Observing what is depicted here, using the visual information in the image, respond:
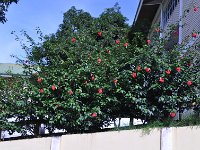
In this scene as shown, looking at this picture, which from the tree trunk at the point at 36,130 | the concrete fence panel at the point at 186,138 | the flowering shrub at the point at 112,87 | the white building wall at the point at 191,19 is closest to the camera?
the concrete fence panel at the point at 186,138

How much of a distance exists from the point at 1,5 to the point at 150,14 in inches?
370

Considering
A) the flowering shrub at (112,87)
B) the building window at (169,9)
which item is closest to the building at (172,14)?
the building window at (169,9)

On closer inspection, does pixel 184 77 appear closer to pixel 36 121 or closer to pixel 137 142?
pixel 137 142

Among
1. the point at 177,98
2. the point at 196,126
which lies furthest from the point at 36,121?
the point at 196,126

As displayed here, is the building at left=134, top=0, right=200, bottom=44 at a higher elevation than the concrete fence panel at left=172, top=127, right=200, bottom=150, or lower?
higher

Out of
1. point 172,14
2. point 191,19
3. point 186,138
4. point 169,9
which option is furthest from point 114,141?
point 169,9

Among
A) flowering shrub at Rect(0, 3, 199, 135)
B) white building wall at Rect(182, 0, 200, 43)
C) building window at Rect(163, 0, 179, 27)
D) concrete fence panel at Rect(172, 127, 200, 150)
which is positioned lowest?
concrete fence panel at Rect(172, 127, 200, 150)

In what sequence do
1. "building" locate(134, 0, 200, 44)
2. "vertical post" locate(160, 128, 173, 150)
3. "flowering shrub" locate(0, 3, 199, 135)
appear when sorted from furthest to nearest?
1. "building" locate(134, 0, 200, 44)
2. "flowering shrub" locate(0, 3, 199, 135)
3. "vertical post" locate(160, 128, 173, 150)

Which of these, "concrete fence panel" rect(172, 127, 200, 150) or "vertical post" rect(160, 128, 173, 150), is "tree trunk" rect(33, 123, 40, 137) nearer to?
"vertical post" rect(160, 128, 173, 150)

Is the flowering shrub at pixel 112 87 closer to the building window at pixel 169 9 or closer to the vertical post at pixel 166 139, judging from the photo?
the vertical post at pixel 166 139

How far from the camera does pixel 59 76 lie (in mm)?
8242

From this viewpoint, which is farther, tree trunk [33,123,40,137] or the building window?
the building window

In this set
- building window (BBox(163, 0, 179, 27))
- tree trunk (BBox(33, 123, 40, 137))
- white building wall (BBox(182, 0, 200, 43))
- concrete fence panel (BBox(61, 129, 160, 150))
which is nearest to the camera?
concrete fence panel (BBox(61, 129, 160, 150))

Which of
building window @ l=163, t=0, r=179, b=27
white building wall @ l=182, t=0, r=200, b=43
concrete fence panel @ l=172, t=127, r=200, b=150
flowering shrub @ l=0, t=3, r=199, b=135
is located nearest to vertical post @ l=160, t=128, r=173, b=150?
concrete fence panel @ l=172, t=127, r=200, b=150
